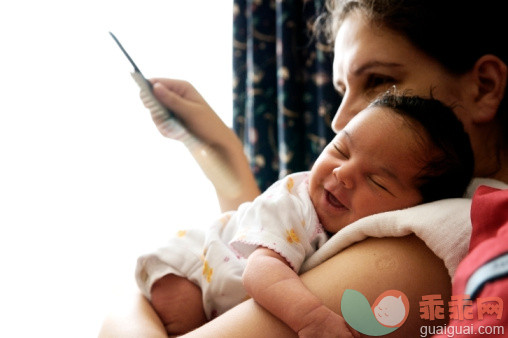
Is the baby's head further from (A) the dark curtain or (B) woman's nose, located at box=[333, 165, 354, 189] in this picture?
(A) the dark curtain

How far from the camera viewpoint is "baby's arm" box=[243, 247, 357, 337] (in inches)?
21.8

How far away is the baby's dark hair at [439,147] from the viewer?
0.78m

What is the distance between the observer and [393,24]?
938mm

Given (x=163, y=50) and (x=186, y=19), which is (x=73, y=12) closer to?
(x=163, y=50)

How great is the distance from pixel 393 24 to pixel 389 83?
0.14 metres

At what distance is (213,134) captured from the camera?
1.22m

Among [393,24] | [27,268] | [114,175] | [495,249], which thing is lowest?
[27,268]

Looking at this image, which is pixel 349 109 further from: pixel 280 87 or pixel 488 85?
pixel 280 87

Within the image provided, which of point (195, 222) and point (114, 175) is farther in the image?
point (195, 222)

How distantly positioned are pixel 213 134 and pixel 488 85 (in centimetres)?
71

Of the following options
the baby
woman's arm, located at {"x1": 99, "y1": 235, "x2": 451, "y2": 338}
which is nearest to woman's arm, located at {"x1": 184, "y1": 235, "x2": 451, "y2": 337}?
woman's arm, located at {"x1": 99, "y1": 235, "x2": 451, "y2": 338}

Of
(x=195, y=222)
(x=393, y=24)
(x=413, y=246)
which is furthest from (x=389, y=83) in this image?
(x=195, y=222)

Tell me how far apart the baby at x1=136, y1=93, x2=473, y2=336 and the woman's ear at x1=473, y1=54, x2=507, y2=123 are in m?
0.12

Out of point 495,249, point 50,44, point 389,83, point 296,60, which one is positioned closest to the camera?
point 495,249
